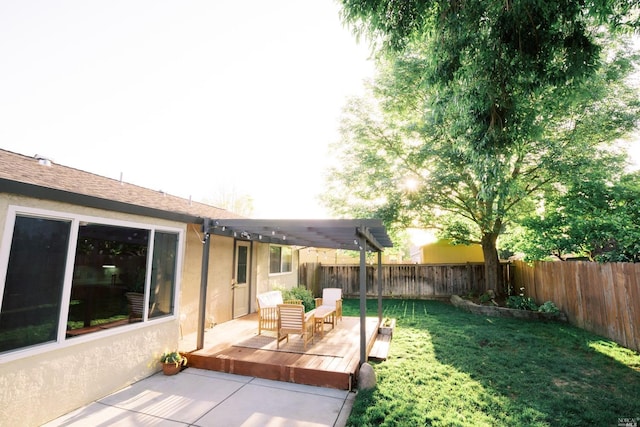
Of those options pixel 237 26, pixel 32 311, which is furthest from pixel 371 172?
pixel 32 311

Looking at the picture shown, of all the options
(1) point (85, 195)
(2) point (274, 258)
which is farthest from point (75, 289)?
(2) point (274, 258)

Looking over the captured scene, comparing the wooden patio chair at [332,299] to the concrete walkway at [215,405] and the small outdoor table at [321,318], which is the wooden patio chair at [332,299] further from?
the concrete walkway at [215,405]

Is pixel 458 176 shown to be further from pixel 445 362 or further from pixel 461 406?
pixel 461 406

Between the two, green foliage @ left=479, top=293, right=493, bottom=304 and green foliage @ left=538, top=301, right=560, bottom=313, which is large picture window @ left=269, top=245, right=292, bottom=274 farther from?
green foliage @ left=538, top=301, right=560, bottom=313

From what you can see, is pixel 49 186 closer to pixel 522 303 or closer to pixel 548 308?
pixel 548 308

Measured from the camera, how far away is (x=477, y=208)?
10859 millimetres

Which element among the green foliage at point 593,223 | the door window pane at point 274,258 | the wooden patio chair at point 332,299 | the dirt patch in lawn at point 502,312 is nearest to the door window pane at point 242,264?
the door window pane at point 274,258

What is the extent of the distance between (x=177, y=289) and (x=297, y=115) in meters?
8.00

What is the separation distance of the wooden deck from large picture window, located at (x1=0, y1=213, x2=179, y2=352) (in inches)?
53.4

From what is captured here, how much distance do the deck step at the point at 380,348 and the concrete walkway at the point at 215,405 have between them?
1421mm

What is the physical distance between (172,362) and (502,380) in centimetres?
575

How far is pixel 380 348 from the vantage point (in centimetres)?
624

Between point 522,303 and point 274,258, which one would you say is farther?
point 274,258

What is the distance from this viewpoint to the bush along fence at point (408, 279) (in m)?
13.2
